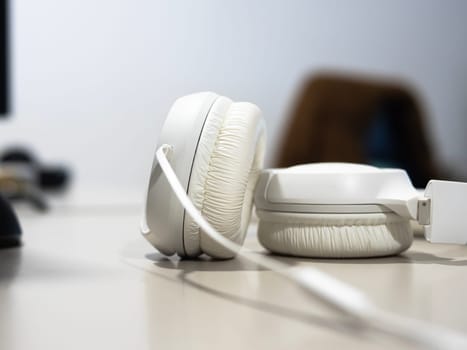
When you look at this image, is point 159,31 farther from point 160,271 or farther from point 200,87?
point 160,271

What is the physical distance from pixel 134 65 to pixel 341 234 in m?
2.36

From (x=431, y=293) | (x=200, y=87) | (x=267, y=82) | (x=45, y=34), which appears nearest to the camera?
(x=431, y=293)

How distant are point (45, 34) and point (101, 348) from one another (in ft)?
8.38

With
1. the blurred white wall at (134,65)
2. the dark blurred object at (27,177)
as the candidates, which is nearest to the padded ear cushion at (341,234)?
the dark blurred object at (27,177)

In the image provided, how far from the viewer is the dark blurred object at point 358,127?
8.93 feet

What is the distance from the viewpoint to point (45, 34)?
8.74 ft

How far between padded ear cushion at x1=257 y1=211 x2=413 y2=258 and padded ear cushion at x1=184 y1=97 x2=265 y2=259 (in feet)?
0.17

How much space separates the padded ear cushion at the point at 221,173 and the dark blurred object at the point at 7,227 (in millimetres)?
228

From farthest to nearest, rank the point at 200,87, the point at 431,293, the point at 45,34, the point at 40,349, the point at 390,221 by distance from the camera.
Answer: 1. the point at 200,87
2. the point at 45,34
3. the point at 390,221
4. the point at 431,293
5. the point at 40,349

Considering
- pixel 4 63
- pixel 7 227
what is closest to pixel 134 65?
pixel 4 63

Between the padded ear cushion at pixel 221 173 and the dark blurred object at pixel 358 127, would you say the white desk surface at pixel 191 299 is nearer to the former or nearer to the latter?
the padded ear cushion at pixel 221 173

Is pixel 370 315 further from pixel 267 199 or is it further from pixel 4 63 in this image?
pixel 4 63

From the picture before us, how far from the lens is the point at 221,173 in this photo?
0.53 m

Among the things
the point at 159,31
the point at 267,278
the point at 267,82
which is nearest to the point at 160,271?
the point at 267,278
